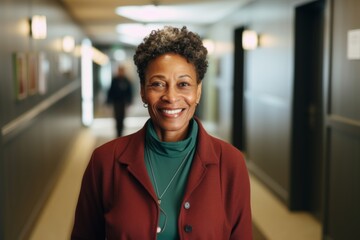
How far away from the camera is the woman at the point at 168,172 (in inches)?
59.1

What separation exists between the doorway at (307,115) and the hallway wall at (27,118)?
2639 millimetres

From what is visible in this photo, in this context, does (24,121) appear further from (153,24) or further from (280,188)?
(153,24)

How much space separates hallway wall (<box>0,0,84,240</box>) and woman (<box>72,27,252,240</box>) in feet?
7.43

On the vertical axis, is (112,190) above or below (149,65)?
below

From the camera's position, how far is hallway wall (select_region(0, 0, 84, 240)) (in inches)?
152

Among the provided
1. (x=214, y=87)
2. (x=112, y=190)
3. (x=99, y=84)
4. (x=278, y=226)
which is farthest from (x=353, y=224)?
(x=99, y=84)

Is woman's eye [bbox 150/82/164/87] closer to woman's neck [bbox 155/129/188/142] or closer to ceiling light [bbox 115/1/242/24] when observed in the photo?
woman's neck [bbox 155/129/188/142]

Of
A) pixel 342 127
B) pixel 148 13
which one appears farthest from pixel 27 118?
pixel 148 13

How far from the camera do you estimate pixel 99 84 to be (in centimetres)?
2295

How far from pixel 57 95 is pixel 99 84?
15.4 m

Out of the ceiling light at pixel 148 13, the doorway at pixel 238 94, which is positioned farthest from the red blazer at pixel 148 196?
the doorway at pixel 238 94

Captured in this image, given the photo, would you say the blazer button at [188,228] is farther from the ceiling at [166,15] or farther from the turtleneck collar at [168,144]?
the ceiling at [166,15]

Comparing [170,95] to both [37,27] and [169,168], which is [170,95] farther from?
[37,27]

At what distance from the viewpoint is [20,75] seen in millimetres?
4441
